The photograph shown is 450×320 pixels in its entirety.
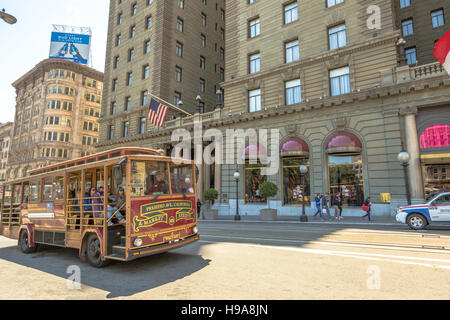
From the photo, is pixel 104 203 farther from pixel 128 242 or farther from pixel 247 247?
pixel 247 247

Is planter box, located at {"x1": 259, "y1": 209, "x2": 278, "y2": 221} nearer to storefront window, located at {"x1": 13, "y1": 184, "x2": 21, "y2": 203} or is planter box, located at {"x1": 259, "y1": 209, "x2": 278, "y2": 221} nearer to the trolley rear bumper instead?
the trolley rear bumper

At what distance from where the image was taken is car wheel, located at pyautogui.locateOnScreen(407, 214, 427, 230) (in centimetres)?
1235

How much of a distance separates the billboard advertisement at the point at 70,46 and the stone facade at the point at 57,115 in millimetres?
8267

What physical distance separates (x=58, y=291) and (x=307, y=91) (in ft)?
72.9

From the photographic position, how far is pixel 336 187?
67.3 ft

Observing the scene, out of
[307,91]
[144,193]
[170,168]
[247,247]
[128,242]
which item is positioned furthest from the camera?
[307,91]

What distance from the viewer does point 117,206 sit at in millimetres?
6805

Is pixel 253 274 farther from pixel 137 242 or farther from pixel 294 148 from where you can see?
pixel 294 148

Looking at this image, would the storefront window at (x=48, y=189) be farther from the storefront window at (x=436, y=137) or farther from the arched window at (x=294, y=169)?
the storefront window at (x=436, y=137)

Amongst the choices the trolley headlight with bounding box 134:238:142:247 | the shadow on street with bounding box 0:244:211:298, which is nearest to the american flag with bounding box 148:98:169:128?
the shadow on street with bounding box 0:244:211:298

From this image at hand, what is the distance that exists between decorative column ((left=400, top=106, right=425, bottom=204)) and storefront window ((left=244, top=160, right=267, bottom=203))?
11.2 m

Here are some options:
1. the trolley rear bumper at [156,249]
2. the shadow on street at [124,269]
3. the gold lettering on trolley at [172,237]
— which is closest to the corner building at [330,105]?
the shadow on street at [124,269]

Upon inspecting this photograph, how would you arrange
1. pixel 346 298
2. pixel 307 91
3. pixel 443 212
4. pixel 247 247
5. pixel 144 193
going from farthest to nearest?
pixel 307 91, pixel 443 212, pixel 247 247, pixel 144 193, pixel 346 298
